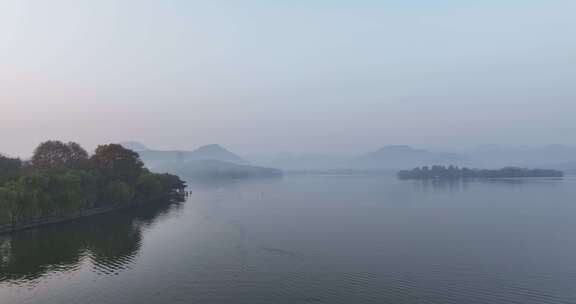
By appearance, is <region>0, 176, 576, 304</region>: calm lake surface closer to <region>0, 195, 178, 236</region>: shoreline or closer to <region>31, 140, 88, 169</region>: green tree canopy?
<region>0, 195, 178, 236</region>: shoreline

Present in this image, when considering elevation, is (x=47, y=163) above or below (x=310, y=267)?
above

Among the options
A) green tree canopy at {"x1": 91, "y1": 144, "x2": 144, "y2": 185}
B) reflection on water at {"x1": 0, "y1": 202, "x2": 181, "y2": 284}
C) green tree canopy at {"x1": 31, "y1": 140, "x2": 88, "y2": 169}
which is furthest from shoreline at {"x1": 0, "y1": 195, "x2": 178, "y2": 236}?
green tree canopy at {"x1": 31, "y1": 140, "x2": 88, "y2": 169}

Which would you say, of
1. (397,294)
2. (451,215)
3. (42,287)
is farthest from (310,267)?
(451,215)

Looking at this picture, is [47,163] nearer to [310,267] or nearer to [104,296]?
[104,296]

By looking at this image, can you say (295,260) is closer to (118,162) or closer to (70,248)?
(70,248)

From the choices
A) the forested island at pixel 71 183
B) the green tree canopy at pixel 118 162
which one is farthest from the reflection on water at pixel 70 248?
the green tree canopy at pixel 118 162

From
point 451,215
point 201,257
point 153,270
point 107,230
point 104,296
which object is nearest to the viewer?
point 104,296
